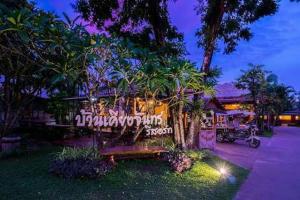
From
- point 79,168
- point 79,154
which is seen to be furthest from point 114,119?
point 79,168

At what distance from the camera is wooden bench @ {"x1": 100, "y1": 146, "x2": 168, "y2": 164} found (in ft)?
28.6

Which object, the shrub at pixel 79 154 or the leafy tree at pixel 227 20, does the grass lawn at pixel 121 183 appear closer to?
the shrub at pixel 79 154

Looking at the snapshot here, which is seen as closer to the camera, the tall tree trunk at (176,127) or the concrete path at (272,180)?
the concrete path at (272,180)

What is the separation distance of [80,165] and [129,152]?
2026 mm

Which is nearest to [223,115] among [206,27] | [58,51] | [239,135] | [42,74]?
[239,135]

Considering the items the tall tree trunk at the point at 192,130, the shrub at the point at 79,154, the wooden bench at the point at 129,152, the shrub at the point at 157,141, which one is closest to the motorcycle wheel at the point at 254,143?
the shrub at the point at 157,141

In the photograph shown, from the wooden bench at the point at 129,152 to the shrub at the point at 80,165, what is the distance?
606 mm

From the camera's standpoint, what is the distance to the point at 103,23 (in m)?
12.5

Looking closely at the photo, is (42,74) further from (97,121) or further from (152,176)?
(152,176)

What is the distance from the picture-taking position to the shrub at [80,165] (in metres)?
7.25

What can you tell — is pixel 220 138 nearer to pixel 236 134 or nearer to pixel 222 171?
pixel 236 134

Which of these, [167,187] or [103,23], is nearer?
[167,187]

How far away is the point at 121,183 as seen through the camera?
7.38 meters

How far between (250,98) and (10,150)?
25681 mm
